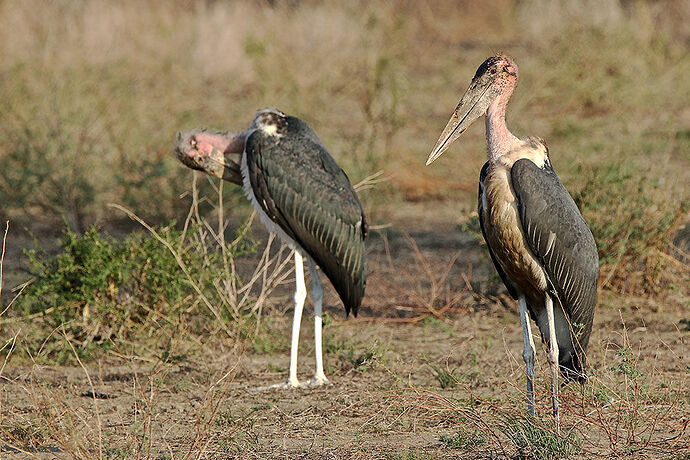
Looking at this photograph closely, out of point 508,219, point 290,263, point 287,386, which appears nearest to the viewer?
point 508,219

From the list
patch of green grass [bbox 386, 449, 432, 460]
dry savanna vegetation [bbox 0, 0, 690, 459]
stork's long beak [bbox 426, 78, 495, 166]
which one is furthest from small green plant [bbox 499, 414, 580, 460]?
stork's long beak [bbox 426, 78, 495, 166]

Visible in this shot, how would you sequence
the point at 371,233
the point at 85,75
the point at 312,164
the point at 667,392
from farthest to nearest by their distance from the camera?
the point at 85,75, the point at 371,233, the point at 312,164, the point at 667,392

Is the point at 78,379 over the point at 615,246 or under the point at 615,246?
under

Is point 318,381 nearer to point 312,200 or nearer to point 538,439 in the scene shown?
point 312,200

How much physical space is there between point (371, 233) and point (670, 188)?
228cm

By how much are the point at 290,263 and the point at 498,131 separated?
282cm

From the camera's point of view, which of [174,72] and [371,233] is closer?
[371,233]

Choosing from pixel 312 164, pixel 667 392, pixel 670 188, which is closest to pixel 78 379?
pixel 312 164

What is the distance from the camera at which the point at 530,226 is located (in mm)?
3805

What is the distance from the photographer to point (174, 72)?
11180 millimetres

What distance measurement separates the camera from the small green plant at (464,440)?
3689 millimetres

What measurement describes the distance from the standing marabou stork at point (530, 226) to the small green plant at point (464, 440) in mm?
233

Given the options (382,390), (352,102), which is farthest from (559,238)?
(352,102)

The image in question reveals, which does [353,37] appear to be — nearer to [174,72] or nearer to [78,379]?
[174,72]
